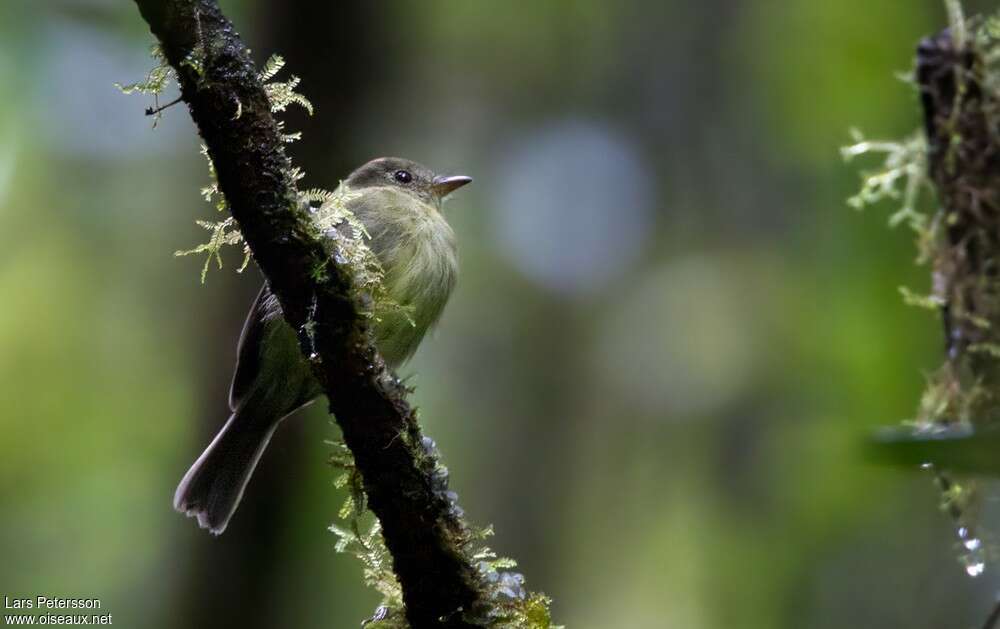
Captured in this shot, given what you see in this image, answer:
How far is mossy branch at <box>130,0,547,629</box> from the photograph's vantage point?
228cm

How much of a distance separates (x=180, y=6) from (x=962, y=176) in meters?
2.30

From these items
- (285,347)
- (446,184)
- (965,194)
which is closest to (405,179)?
(446,184)

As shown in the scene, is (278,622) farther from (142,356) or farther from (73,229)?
(73,229)

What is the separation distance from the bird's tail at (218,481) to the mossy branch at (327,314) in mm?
1813

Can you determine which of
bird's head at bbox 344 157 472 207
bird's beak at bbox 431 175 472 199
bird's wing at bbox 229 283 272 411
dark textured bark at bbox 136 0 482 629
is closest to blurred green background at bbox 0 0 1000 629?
bird's head at bbox 344 157 472 207

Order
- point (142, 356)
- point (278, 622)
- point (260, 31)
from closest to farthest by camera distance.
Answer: point (278, 622), point (260, 31), point (142, 356)

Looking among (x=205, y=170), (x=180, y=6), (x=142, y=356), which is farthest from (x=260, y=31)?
(x=180, y=6)

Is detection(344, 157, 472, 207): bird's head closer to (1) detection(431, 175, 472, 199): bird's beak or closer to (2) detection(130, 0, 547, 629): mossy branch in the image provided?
(1) detection(431, 175, 472, 199): bird's beak

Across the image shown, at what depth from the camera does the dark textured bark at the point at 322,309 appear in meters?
2.28

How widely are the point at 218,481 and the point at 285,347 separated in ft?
1.95

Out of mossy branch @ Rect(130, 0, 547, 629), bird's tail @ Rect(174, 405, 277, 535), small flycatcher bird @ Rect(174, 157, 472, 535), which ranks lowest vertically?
mossy branch @ Rect(130, 0, 547, 629)

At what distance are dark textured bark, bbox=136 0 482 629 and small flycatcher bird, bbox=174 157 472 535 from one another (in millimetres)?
1430

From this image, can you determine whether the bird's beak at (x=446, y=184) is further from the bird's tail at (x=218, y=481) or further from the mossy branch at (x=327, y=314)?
the mossy branch at (x=327, y=314)

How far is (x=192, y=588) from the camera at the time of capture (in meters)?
5.24
